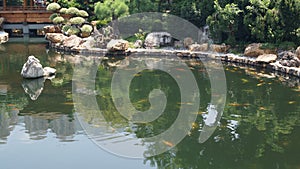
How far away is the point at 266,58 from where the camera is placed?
63.6ft

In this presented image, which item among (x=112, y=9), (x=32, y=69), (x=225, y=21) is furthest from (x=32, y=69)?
(x=225, y=21)

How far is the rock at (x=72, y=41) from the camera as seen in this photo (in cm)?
2471

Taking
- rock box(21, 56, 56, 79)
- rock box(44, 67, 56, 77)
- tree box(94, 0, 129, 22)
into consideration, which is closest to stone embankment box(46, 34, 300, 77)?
tree box(94, 0, 129, 22)

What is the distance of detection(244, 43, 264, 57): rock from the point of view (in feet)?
67.1

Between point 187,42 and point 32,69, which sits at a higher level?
point 187,42

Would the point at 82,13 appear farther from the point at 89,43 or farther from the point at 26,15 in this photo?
the point at 26,15

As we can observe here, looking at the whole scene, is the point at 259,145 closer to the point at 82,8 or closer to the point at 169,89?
the point at 169,89

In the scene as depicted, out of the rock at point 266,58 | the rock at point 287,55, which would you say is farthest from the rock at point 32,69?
the rock at point 287,55

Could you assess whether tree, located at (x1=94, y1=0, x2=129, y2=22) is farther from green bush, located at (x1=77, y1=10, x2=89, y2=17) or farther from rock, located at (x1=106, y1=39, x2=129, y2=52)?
rock, located at (x1=106, y1=39, x2=129, y2=52)

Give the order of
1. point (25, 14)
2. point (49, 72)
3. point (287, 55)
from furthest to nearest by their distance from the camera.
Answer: point (25, 14) → point (287, 55) → point (49, 72)

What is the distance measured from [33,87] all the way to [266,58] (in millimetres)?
10716

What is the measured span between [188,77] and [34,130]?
8.29 metres

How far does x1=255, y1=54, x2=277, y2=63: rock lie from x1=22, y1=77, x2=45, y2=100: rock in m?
10.0

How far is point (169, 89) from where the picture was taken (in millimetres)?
15578
